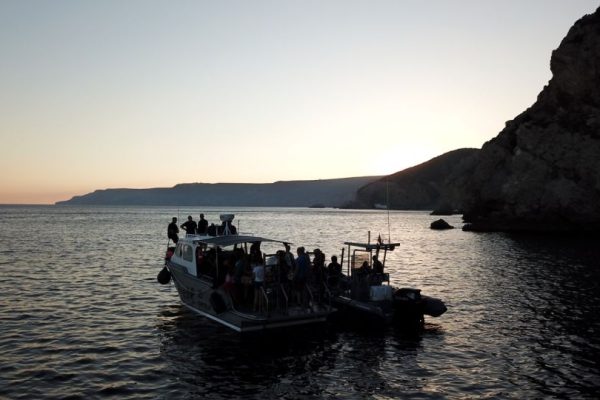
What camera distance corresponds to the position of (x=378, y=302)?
19453 mm

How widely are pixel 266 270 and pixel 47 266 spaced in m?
23.6

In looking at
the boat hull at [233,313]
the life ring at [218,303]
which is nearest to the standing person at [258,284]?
the boat hull at [233,313]

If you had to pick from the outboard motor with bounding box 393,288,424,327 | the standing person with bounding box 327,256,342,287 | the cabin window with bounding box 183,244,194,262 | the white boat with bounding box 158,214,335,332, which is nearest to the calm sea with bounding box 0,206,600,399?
the outboard motor with bounding box 393,288,424,327

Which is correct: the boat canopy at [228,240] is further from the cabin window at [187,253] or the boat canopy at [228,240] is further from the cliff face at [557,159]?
the cliff face at [557,159]

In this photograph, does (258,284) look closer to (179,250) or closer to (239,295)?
(239,295)

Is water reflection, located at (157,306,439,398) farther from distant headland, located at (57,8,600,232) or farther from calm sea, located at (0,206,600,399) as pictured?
distant headland, located at (57,8,600,232)

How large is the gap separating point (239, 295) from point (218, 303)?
0.85 m

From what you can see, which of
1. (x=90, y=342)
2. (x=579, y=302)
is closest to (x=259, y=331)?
(x=90, y=342)

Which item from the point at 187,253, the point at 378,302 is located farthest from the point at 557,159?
the point at 187,253

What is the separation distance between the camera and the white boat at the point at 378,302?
19.0 metres

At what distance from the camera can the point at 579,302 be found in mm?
23531

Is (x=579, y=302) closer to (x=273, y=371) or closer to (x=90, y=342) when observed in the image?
(x=273, y=371)

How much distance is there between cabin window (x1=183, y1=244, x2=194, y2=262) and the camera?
67.5 feet

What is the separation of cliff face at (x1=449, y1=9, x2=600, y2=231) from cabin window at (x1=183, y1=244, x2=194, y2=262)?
182ft
